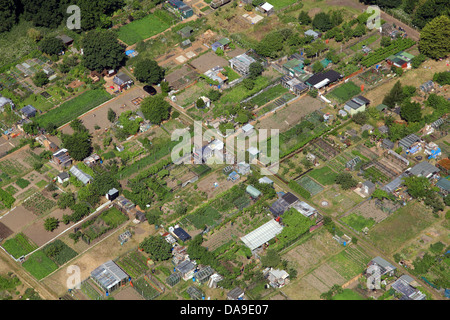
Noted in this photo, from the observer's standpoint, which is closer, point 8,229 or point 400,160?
point 8,229

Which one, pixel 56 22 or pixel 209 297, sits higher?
pixel 56 22

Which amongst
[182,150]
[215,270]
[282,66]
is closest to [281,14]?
[282,66]

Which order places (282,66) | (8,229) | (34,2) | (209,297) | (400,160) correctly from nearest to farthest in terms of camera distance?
1. (209,297)
2. (8,229)
3. (400,160)
4. (282,66)
5. (34,2)

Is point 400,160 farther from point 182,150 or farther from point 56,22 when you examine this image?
point 56,22

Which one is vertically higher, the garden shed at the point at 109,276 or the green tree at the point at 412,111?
the green tree at the point at 412,111

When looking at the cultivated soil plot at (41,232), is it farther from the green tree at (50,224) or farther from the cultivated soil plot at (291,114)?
the cultivated soil plot at (291,114)

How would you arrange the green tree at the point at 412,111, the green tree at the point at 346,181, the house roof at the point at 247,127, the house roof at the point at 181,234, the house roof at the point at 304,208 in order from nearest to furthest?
the house roof at the point at 181,234 < the house roof at the point at 304,208 < the green tree at the point at 346,181 < the green tree at the point at 412,111 < the house roof at the point at 247,127

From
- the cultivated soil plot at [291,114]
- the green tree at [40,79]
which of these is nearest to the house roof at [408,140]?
the cultivated soil plot at [291,114]
